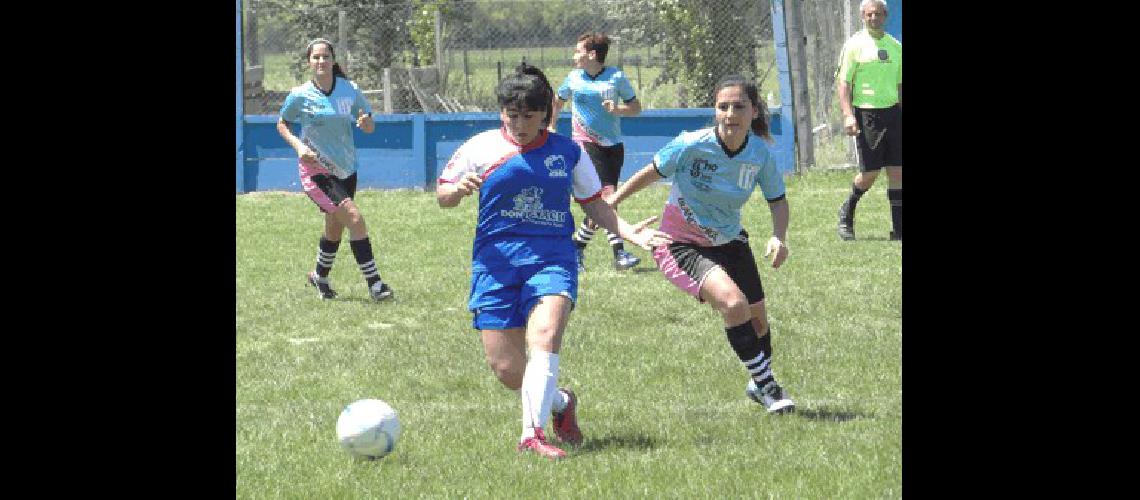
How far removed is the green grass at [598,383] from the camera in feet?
22.7

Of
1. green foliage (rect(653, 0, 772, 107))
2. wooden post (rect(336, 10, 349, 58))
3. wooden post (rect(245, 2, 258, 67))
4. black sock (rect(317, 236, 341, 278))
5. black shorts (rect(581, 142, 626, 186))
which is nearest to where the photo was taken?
black sock (rect(317, 236, 341, 278))

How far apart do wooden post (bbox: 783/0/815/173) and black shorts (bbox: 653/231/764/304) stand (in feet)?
40.2

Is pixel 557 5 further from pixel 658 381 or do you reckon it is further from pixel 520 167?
pixel 520 167

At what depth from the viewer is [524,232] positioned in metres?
7.52

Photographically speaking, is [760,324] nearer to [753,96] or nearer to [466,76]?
[753,96]

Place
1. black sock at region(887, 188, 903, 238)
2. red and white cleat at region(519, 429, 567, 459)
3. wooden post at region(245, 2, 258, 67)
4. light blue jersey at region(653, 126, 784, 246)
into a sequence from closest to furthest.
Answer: red and white cleat at region(519, 429, 567, 459) < light blue jersey at region(653, 126, 784, 246) < black sock at region(887, 188, 903, 238) < wooden post at region(245, 2, 258, 67)

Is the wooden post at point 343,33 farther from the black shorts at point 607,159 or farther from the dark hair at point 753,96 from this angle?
the dark hair at point 753,96

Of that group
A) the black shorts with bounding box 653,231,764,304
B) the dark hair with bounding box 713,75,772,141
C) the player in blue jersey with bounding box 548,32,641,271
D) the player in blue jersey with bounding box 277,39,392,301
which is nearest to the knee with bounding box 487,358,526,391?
the black shorts with bounding box 653,231,764,304

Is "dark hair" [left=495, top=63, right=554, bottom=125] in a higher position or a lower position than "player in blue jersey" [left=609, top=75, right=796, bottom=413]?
higher

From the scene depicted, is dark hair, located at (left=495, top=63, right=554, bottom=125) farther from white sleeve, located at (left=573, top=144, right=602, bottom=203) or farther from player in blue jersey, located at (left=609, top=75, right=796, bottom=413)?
player in blue jersey, located at (left=609, top=75, right=796, bottom=413)

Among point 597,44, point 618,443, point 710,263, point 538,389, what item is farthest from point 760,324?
point 597,44

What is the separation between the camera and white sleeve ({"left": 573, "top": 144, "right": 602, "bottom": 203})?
7664 mm

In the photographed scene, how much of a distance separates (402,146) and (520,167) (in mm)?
13923

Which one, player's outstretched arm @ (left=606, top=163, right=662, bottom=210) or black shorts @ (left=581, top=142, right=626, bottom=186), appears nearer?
player's outstretched arm @ (left=606, top=163, right=662, bottom=210)
